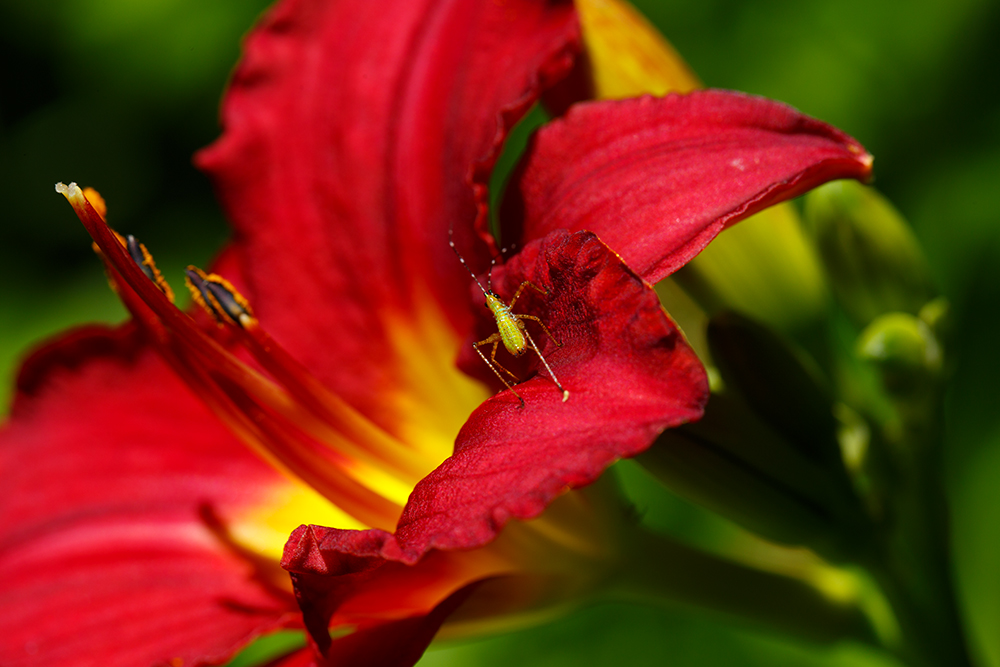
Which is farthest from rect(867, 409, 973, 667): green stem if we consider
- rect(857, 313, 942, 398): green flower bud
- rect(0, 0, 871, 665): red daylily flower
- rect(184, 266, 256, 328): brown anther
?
rect(184, 266, 256, 328): brown anther

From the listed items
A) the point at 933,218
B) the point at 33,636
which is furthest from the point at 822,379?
the point at 33,636

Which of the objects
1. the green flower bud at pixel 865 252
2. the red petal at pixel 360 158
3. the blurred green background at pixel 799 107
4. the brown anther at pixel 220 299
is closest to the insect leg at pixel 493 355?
the red petal at pixel 360 158

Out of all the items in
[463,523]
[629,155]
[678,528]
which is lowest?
[678,528]

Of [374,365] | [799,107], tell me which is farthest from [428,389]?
[799,107]

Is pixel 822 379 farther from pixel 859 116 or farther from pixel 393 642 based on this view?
pixel 859 116

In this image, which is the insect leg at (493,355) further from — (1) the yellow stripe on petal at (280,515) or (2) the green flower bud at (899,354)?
(2) the green flower bud at (899,354)

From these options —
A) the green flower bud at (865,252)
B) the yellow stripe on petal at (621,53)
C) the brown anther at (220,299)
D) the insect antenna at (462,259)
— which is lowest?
the green flower bud at (865,252)

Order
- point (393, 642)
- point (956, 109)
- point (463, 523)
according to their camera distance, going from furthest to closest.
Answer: point (956, 109), point (393, 642), point (463, 523)
